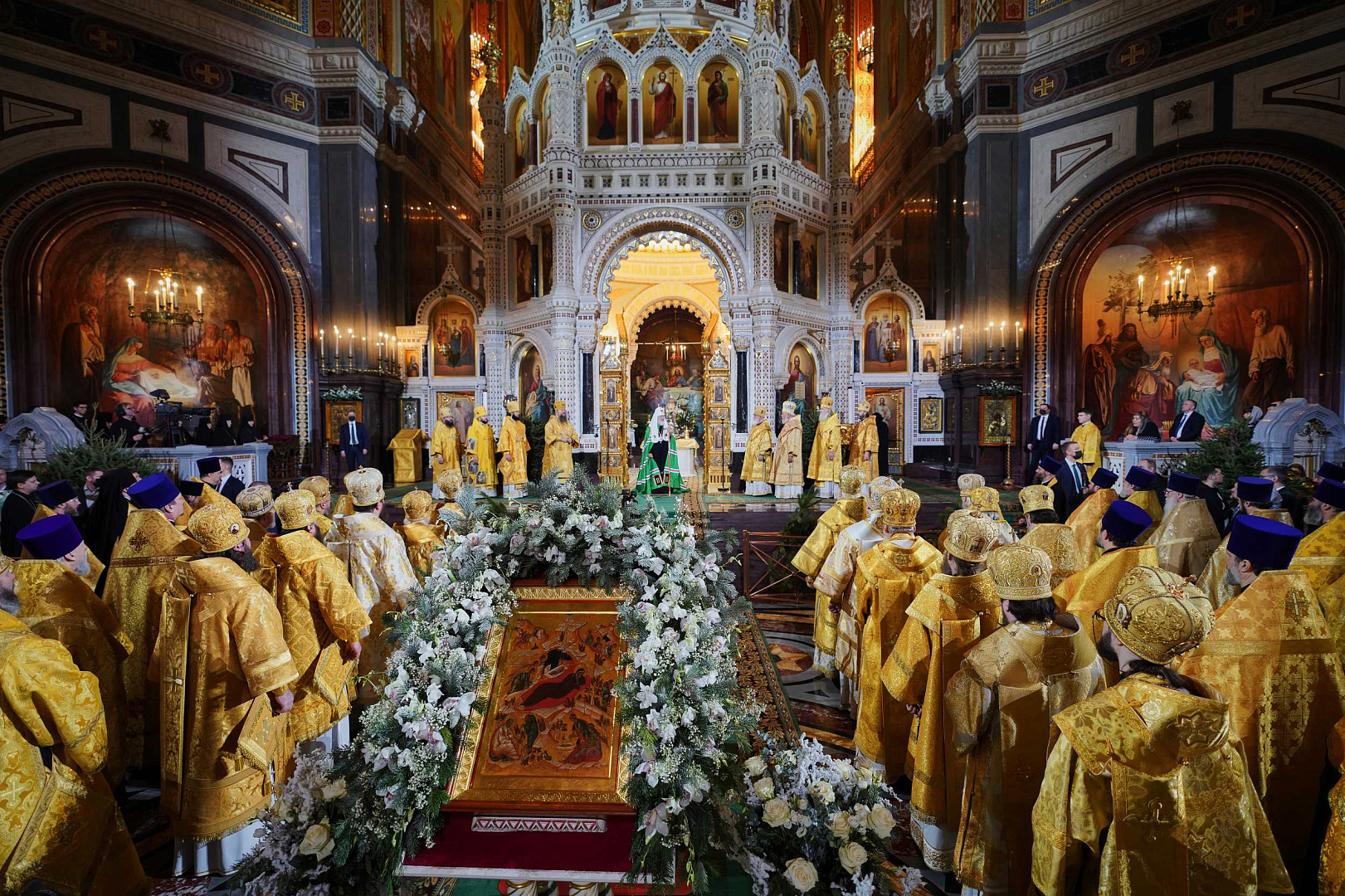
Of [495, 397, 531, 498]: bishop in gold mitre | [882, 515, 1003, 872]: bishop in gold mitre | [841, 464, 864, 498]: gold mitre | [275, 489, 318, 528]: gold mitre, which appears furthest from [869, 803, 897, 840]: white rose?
[495, 397, 531, 498]: bishop in gold mitre

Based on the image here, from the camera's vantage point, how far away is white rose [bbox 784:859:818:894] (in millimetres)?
2137

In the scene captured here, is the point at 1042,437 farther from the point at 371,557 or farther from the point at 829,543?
the point at 371,557

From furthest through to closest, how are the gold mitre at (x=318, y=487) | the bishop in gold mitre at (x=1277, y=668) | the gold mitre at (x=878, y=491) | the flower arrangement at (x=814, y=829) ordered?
1. the gold mitre at (x=318, y=487)
2. the gold mitre at (x=878, y=491)
3. the bishop in gold mitre at (x=1277, y=668)
4. the flower arrangement at (x=814, y=829)

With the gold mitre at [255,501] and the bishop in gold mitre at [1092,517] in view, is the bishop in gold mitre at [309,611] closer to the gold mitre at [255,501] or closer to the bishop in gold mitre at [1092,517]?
the gold mitre at [255,501]

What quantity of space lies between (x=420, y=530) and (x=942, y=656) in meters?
3.92

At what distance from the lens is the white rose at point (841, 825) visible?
2.24 metres

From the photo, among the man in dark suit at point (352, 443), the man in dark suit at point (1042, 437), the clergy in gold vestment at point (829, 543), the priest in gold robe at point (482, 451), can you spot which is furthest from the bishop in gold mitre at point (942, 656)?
the man in dark suit at point (352, 443)

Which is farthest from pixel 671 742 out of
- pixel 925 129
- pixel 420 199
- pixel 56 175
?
pixel 420 199

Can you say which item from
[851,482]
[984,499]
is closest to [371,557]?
[851,482]

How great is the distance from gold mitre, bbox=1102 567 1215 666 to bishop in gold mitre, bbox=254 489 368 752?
133 inches

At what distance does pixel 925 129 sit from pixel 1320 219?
27.3 ft

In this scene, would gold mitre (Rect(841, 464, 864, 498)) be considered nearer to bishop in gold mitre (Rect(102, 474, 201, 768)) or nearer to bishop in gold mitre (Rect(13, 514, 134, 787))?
bishop in gold mitre (Rect(102, 474, 201, 768))

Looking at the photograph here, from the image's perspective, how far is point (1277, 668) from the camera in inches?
95.0

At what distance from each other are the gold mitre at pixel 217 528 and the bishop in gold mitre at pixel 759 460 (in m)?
11.7
